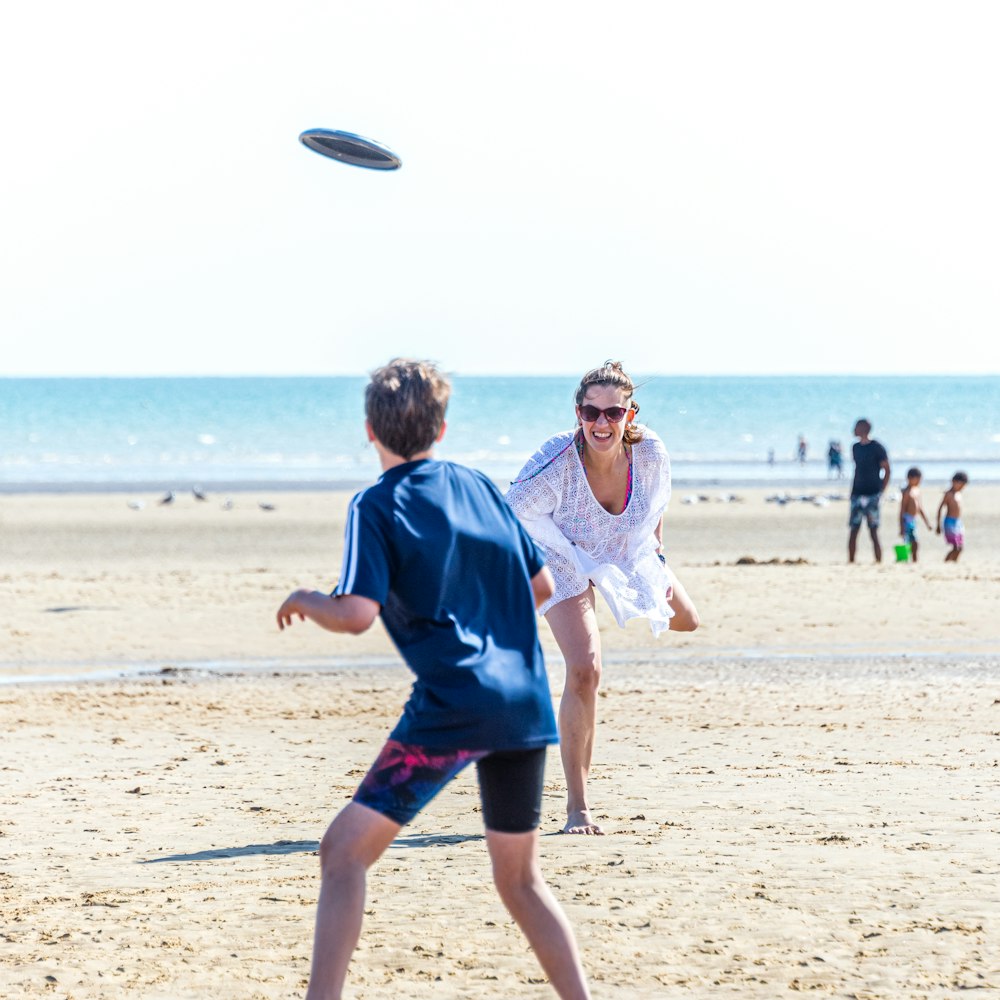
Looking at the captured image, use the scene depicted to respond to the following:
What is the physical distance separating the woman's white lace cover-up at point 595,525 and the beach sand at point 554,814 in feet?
3.04

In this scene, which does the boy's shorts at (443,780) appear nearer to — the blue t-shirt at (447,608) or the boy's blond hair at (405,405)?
the blue t-shirt at (447,608)

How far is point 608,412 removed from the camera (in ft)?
17.8

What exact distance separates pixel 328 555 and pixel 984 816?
53.1 ft

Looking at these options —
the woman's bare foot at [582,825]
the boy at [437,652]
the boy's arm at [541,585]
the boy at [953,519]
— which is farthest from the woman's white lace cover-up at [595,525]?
the boy at [953,519]

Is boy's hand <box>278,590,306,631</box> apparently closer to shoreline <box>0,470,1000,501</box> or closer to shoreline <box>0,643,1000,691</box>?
shoreline <box>0,643,1000,691</box>

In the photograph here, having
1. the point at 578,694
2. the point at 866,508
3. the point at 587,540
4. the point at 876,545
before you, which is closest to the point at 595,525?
the point at 587,540

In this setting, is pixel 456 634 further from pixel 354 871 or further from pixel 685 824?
pixel 685 824

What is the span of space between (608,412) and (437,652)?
92.2 inches

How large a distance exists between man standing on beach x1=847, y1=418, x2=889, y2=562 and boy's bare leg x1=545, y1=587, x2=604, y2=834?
1167 cm

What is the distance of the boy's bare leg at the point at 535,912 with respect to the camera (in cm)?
336

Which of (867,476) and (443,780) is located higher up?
(867,476)

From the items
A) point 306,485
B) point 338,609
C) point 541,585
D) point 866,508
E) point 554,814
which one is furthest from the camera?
point 306,485

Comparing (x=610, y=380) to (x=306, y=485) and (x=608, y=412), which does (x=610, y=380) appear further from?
(x=306, y=485)

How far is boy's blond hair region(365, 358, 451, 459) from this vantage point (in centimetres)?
334
